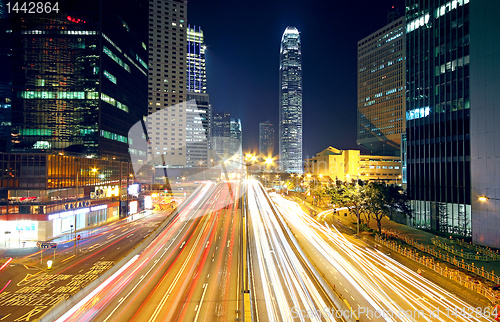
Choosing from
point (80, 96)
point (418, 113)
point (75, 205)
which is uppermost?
point (80, 96)

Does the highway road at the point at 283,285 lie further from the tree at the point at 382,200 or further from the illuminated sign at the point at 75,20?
the illuminated sign at the point at 75,20

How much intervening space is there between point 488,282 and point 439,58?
107 feet

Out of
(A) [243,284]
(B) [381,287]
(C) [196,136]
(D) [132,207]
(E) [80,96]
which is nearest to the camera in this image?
(A) [243,284]

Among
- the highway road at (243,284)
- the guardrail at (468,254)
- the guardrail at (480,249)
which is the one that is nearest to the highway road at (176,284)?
the highway road at (243,284)

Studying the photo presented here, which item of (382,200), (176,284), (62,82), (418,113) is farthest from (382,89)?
(176,284)

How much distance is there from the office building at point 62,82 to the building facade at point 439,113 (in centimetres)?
6843

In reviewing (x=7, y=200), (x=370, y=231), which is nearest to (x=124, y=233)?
(x=7, y=200)

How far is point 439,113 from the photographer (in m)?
39.4

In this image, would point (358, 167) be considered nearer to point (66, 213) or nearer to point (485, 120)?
point (485, 120)

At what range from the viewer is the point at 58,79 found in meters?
66.2

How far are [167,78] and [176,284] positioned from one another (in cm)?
13709

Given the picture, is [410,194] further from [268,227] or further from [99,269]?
[99,269]

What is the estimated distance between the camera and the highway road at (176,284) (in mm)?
15312

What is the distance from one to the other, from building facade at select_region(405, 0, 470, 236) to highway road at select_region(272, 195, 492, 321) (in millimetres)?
16345
